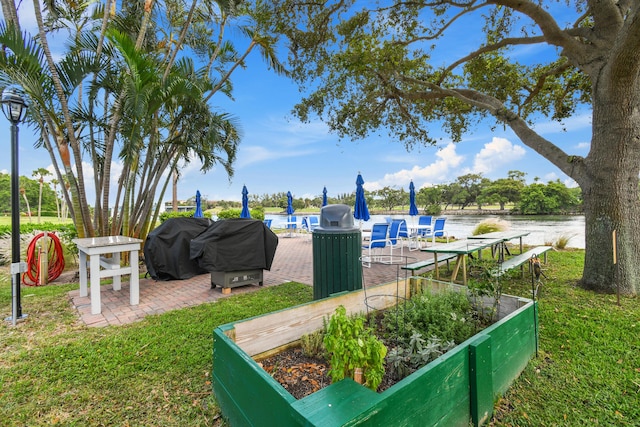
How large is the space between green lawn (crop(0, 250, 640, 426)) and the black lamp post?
28 centimetres

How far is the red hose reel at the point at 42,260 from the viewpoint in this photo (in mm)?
5473

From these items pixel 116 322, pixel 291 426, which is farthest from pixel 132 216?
pixel 291 426

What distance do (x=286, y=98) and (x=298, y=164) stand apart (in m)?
17.5

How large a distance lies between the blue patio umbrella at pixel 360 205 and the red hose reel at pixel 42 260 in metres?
6.18

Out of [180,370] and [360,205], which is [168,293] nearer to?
[180,370]

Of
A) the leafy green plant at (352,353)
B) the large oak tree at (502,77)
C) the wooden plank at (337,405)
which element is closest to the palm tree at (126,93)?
the large oak tree at (502,77)

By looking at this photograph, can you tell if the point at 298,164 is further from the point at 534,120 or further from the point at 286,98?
the point at 534,120

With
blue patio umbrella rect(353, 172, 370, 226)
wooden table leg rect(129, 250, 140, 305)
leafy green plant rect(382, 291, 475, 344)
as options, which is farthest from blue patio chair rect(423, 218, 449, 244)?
wooden table leg rect(129, 250, 140, 305)

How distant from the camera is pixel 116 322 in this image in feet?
11.4

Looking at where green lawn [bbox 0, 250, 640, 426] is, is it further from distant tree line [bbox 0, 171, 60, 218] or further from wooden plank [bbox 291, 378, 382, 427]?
distant tree line [bbox 0, 171, 60, 218]

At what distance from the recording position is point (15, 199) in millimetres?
3617

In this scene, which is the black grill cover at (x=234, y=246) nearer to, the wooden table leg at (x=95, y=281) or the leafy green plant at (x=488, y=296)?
the wooden table leg at (x=95, y=281)

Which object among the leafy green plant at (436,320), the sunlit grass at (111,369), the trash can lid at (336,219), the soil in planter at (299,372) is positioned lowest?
the sunlit grass at (111,369)

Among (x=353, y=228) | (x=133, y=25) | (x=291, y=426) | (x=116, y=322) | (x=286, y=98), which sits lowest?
(x=116, y=322)
